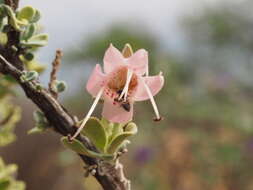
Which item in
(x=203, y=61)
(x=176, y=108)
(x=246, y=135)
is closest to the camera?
(x=246, y=135)

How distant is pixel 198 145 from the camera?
352 centimetres

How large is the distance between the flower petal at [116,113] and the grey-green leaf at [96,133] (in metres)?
0.01

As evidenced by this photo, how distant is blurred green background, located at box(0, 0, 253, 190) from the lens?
3.38 metres

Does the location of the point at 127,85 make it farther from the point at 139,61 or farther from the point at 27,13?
the point at 27,13

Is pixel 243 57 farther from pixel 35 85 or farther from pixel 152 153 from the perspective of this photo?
pixel 35 85

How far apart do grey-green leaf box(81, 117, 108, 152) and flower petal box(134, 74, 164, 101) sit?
44mm

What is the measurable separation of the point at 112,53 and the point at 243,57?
687cm

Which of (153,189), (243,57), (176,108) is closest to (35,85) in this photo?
(153,189)

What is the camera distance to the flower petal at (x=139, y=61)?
49cm

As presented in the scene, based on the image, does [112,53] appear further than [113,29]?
No

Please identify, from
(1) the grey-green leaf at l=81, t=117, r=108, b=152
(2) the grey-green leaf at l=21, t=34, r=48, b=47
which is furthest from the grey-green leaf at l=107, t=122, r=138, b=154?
(2) the grey-green leaf at l=21, t=34, r=48, b=47

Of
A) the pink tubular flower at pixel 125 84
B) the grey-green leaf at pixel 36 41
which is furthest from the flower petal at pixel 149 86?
the grey-green leaf at pixel 36 41

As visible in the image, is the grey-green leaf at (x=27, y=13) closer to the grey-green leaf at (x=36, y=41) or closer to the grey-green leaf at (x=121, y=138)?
the grey-green leaf at (x=36, y=41)

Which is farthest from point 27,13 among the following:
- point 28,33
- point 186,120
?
point 186,120
